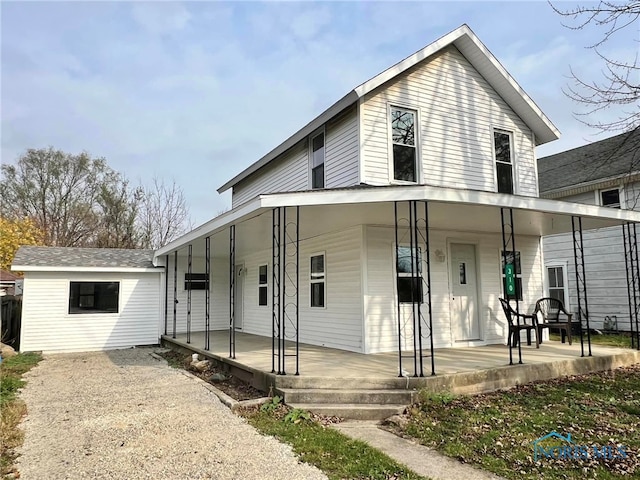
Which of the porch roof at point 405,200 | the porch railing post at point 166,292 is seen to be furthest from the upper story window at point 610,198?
the porch railing post at point 166,292

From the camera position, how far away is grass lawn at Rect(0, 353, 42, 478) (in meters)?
3.98

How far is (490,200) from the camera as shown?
6.34 meters

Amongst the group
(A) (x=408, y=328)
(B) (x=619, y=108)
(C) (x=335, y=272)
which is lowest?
(A) (x=408, y=328)

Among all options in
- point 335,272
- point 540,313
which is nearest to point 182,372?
point 335,272

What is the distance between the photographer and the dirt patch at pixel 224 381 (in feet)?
20.2

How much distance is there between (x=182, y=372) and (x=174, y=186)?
72.5 feet

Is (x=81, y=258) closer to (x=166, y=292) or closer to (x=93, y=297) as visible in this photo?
(x=93, y=297)

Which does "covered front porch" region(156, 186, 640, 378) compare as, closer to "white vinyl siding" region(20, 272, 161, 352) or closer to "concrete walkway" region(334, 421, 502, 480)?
"concrete walkway" region(334, 421, 502, 480)

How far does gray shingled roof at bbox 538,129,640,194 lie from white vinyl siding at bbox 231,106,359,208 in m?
7.37

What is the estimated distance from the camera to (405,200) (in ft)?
19.3

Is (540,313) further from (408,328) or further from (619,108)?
(619,108)

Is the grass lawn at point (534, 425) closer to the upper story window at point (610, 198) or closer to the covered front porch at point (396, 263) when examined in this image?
the covered front porch at point (396, 263)

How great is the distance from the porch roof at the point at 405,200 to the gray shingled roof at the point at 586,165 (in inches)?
178

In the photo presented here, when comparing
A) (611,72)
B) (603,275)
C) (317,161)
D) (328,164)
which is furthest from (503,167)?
(603,275)
